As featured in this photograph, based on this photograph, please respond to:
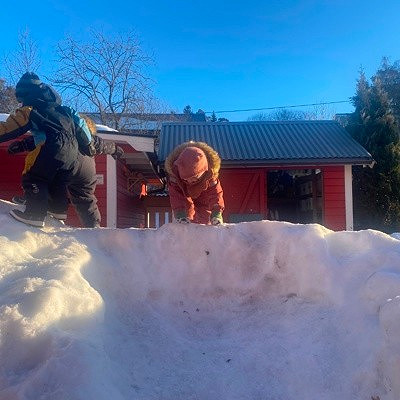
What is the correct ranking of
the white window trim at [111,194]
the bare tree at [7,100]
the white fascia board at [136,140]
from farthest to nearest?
the bare tree at [7,100] < the white window trim at [111,194] < the white fascia board at [136,140]

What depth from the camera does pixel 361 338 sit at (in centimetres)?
200

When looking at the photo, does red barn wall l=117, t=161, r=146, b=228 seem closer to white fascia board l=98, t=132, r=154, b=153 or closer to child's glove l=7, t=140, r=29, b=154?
white fascia board l=98, t=132, r=154, b=153

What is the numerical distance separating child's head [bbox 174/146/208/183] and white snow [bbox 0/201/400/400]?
844 millimetres

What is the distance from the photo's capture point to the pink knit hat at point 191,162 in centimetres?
371

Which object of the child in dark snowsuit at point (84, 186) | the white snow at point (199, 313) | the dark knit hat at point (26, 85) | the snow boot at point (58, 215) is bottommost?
the white snow at point (199, 313)

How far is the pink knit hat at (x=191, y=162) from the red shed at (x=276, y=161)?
644 centimetres

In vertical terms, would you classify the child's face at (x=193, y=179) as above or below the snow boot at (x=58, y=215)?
above

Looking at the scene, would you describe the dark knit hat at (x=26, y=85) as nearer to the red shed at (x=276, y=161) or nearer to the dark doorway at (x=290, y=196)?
the red shed at (x=276, y=161)

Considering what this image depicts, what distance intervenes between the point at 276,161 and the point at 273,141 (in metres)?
1.52

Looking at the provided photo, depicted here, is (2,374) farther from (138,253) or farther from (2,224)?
(2,224)

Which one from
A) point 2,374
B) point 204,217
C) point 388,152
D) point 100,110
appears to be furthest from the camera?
point 100,110

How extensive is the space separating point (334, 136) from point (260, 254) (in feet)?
32.4

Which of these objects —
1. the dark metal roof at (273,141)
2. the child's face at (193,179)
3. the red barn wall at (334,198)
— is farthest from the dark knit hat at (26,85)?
the red barn wall at (334,198)

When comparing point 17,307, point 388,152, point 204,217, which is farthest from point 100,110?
point 17,307
